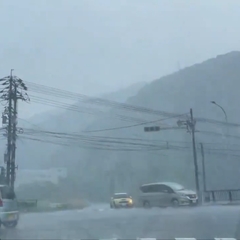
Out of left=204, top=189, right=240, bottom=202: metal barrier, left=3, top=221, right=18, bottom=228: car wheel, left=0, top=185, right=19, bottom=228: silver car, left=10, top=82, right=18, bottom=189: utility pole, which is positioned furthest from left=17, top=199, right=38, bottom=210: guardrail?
left=3, top=221, right=18, bottom=228: car wheel

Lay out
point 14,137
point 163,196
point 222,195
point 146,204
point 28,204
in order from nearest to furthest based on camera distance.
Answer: point 146,204 < point 163,196 < point 28,204 < point 14,137 < point 222,195

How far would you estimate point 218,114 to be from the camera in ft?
276

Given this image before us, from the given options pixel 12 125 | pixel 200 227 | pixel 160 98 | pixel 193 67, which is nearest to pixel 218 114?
pixel 160 98

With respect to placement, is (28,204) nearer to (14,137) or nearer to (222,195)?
(14,137)

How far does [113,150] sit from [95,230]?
3813 cm

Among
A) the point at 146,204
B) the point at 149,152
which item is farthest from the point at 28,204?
the point at 149,152

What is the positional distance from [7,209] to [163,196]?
47.3 feet

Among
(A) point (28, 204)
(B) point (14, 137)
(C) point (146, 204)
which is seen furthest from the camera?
(B) point (14, 137)

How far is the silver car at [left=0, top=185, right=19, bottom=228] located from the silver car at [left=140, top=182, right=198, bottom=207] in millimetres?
12759

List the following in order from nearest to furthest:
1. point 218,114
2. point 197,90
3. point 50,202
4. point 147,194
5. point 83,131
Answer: point 147,194 < point 50,202 < point 83,131 < point 218,114 < point 197,90

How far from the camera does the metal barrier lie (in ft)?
121

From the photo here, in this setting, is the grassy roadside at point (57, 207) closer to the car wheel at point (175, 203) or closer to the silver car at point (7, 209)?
the car wheel at point (175, 203)

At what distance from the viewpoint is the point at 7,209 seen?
17.6 metres

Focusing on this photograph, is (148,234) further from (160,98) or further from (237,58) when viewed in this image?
(237,58)
